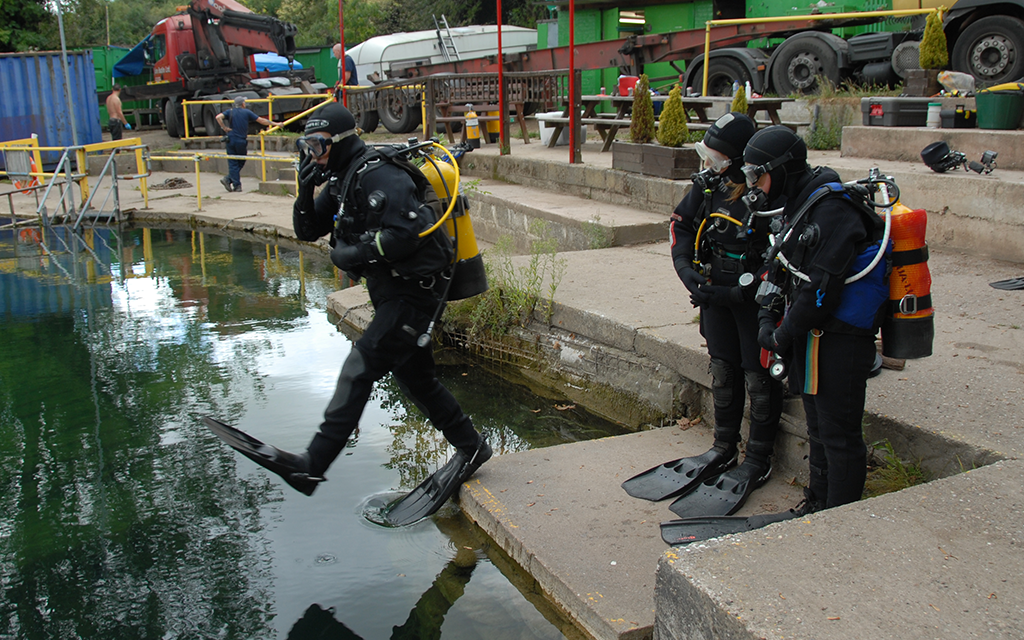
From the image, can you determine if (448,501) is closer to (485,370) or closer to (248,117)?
(485,370)

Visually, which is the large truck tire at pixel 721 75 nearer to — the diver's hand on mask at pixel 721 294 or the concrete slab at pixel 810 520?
the concrete slab at pixel 810 520

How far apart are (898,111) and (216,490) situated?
7613 mm

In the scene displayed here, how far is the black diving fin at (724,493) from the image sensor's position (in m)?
3.56

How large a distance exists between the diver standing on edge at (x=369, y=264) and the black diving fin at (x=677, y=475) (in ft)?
2.93

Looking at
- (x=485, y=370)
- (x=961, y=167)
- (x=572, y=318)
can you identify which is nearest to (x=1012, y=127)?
(x=961, y=167)

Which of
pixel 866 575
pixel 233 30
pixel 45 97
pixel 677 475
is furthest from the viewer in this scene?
pixel 233 30

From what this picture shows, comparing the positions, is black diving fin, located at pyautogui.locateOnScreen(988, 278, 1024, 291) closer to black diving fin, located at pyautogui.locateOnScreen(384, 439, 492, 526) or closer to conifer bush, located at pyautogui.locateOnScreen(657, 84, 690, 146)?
conifer bush, located at pyautogui.locateOnScreen(657, 84, 690, 146)

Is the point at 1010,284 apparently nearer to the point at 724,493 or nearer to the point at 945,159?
the point at 945,159

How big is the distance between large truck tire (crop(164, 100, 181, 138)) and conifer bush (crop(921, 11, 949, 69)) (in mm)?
17725

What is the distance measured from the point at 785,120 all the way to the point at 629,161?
276 cm

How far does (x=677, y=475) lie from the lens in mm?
3824

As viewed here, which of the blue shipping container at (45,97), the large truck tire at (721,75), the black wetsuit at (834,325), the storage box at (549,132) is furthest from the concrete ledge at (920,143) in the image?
the blue shipping container at (45,97)

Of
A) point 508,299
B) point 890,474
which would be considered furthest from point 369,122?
point 890,474

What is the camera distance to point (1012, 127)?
7.50 m
